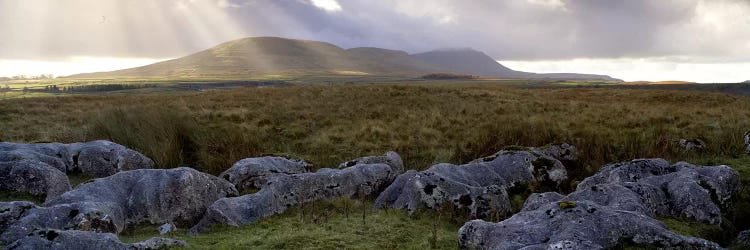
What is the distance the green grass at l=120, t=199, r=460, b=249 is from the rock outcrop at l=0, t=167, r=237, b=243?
1.40 feet

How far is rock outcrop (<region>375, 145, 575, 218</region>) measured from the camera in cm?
1062

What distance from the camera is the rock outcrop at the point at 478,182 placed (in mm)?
10617

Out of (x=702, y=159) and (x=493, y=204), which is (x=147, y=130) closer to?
(x=493, y=204)

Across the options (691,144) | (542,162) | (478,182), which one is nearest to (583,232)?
(478,182)

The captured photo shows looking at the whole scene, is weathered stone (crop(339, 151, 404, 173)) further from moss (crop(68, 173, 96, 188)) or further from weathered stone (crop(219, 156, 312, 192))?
moss (crop(68, 173, 96, 188))

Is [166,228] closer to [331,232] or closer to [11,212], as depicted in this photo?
[11,212]

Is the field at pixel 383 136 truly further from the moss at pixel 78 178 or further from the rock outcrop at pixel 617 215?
the moss at pixel 78 178

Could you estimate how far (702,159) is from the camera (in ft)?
50.5

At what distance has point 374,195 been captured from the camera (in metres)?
12.6

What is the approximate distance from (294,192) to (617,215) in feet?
23.1

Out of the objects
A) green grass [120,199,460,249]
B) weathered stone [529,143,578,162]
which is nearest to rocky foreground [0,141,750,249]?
green grass [120,199,460,249]

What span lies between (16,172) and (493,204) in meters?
11.7

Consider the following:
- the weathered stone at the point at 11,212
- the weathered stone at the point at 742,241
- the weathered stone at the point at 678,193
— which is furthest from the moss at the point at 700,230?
the weathered stone at the point at 11,212

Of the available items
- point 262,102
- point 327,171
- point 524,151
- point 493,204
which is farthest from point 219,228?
point 262,102
